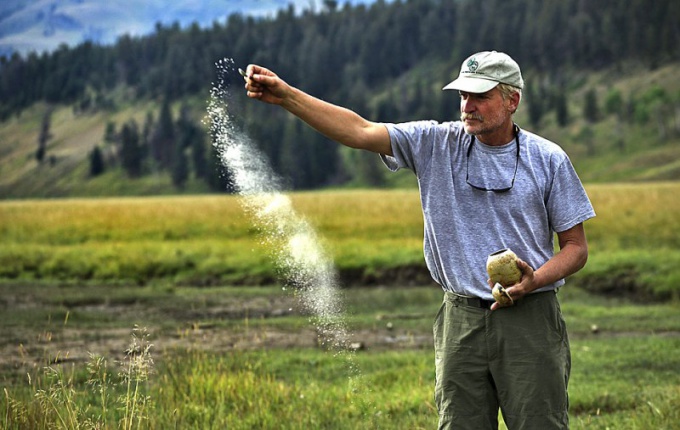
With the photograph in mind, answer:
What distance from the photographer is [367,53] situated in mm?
172375

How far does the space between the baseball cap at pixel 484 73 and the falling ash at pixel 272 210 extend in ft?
6.14

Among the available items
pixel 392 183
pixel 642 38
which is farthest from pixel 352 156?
pixel 642 38

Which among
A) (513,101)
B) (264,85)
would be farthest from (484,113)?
(264,85)

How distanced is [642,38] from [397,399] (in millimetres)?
137829

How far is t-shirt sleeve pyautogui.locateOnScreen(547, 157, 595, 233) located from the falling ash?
7.40ft

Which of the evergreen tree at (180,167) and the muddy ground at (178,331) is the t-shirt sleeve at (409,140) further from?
the evergreen tree at (180,167)

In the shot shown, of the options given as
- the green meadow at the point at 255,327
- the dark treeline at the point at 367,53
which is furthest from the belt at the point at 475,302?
the dark treeline at the point at 367,53

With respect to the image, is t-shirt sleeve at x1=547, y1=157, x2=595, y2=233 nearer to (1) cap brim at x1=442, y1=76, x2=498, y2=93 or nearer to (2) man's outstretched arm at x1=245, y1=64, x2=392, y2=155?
(1) cap brim at x1=442, y1=76, x2=498, y2=93

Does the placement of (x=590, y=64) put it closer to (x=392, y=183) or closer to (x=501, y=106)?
(x=392, y=183)

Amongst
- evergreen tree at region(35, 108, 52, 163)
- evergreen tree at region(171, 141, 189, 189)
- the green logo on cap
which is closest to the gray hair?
the green logo on cap

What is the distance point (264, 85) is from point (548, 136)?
12293 cm

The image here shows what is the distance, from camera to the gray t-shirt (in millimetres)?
4496

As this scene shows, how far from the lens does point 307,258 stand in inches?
290

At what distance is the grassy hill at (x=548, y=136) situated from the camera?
102562 millimetres
